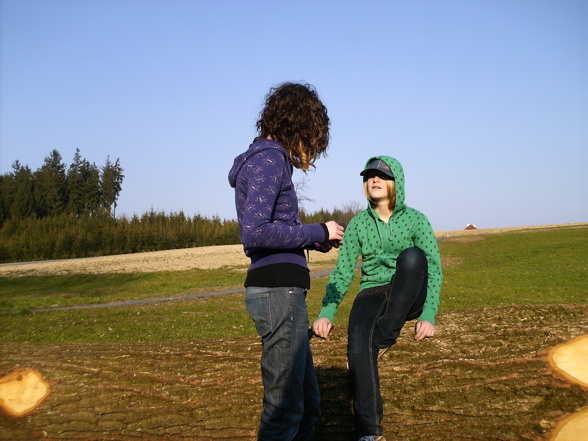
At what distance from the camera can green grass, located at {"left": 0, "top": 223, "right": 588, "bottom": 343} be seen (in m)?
11.3

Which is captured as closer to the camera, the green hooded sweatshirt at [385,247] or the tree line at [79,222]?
the green hooded sweatshirt at [385,247]

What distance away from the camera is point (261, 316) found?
2783 mm

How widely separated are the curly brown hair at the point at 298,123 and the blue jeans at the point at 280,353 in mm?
795

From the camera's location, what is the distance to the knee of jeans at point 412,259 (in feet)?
11.8

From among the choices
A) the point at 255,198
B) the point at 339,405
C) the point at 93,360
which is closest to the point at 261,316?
the point at 255,198

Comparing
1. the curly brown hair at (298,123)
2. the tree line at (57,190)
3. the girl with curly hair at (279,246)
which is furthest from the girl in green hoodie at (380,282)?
the tree line at (57,190)

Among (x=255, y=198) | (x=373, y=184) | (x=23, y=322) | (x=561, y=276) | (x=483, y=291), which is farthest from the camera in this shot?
(x=561, y=276)

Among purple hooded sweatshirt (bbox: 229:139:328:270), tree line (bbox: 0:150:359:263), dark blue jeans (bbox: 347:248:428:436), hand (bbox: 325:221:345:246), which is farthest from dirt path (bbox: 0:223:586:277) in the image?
purple hooded sweatshirt (bbox: 229:139:328:270)

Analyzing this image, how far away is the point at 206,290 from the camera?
67.7 ft

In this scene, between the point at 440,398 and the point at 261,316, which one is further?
the point at 440,398

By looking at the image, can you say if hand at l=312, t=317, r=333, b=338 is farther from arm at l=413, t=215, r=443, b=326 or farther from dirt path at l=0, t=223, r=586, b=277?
dirt path at l=0, t=223, r=586, b=277

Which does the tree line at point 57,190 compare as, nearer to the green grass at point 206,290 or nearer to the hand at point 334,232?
the green grass at point 206,290

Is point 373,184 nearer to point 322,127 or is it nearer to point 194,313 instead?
point 322,127

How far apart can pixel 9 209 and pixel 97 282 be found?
31575 mm
